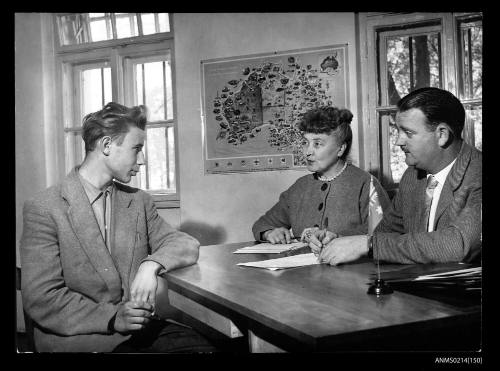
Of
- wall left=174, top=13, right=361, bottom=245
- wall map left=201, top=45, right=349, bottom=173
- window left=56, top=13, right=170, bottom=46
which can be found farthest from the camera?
wall map left=201, top=45, right=349, bottom=173

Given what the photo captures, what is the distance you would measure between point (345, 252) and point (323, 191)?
2.38 ft

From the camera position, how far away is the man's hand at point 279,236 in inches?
86.4

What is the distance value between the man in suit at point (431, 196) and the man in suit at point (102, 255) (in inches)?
24.3

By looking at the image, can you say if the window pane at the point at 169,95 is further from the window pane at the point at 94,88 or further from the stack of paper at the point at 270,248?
the stack of paper at the point at 270,248

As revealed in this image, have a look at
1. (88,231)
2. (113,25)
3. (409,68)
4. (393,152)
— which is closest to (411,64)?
(409,68)

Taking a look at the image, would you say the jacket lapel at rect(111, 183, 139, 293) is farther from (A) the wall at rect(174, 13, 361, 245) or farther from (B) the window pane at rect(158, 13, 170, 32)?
(B) the window pane at rect(158, 13, 170, 32)

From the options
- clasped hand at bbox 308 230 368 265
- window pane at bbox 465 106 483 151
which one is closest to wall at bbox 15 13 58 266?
clasped hand at bbox 308 230 368 265

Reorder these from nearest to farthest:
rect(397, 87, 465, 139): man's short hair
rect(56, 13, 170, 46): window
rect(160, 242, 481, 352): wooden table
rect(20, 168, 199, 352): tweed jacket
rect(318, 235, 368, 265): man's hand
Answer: rect(160, 242, 481, 352): wooden table, rect(20, 168, 199, 352): tweed jacket, rect(318, 235, 368, 265): man's hand, rect(397, 87, 465, 139): man's short hair, rect(56, 13, 170, 46): window

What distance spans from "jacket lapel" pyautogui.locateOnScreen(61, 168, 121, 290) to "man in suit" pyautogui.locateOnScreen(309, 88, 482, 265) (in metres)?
0.74

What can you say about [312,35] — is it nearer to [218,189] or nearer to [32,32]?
[218,189]

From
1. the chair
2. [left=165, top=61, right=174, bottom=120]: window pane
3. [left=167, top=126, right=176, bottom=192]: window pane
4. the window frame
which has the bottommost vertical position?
the chair

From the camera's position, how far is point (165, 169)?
1.88 m

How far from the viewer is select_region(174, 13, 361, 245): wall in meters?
1.96

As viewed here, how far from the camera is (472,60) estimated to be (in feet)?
5.78
